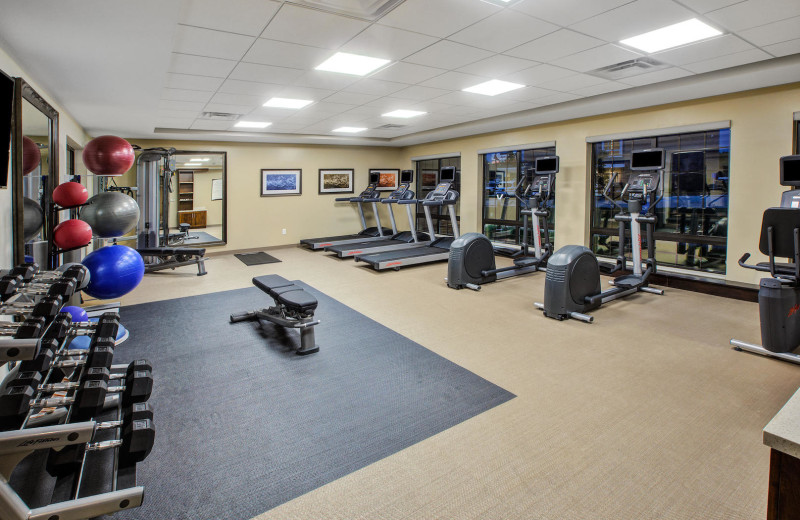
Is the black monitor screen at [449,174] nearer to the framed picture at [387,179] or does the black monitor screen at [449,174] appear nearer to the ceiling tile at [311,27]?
the framed picture at [387,179]

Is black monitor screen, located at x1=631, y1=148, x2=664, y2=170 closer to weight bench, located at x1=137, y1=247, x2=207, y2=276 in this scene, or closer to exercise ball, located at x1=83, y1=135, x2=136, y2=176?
exercise ball, located at x1=83, y1=135, x2=136, y2=176

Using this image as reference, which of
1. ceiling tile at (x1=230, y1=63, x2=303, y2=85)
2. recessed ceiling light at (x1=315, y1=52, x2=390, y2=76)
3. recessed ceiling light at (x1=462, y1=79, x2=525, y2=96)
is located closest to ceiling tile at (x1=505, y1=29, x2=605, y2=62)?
recessed ceiling light at (x1=462, y1=79, x2=525, y2=96)

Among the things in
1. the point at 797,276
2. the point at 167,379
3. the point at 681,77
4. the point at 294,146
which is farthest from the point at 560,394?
the point at 294,146

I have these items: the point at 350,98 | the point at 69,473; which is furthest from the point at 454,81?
the point at 69,473

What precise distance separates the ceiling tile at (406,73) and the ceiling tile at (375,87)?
0.44 feet

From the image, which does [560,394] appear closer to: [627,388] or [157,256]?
[627,388]

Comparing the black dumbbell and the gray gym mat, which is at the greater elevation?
the black dumbbell

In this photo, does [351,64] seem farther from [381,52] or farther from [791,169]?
[791,169]

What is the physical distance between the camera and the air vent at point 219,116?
20.9ft

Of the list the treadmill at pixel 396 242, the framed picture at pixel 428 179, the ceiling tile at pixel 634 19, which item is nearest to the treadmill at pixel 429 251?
the treadmill at pixel 396 242

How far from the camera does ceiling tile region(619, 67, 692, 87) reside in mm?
4363

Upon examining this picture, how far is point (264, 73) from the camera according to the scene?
4.31 m

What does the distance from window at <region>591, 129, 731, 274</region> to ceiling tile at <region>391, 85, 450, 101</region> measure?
2764 mm

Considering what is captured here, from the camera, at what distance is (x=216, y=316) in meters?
4.64
